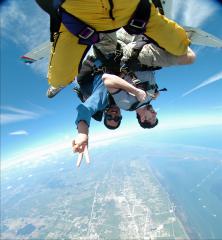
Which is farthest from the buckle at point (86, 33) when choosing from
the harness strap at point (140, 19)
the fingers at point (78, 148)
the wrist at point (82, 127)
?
the fingers at point (78, 148)

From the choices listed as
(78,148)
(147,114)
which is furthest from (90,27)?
(147,114)

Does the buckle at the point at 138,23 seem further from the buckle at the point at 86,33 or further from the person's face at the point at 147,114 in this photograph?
the person's face at the point at 147,114

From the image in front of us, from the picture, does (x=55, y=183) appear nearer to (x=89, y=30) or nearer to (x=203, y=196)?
(x=203, y=196)

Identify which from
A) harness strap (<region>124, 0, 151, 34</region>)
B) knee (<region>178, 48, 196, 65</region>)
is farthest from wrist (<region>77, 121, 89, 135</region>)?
knee (<region>178, 48, 196, 65</region>)

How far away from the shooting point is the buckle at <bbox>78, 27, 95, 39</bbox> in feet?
7.15

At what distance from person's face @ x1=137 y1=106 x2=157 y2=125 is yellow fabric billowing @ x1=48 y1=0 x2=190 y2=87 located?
4.13 ft

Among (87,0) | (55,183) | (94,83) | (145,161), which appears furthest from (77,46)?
(55,183)

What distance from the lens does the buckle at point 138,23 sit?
2177mm

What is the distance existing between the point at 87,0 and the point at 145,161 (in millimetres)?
179509

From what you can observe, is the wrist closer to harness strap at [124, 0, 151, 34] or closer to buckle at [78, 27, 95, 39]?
buckle at [78, 27, 95, 39]

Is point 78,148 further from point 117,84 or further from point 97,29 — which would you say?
point 97,29

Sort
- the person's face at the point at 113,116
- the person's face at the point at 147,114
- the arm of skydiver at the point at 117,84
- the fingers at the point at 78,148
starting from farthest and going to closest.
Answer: the person's face at the point at 147,114 → the person's face at the point at 113,116 → the arm of skydiver at the point at 117,84 → the fingers at the point at 78,148

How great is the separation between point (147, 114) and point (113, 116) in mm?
573

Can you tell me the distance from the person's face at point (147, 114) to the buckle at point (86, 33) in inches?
70.7
